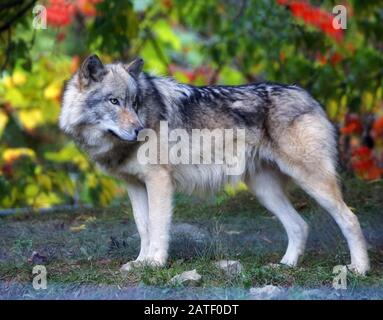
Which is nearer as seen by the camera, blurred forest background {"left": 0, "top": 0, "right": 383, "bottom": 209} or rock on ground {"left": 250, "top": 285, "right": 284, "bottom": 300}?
rock on ground {"left": 250, "top": 285, "right": 284, "bottom": 300}

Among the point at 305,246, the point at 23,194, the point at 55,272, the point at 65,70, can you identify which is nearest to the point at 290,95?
the point at 305,246

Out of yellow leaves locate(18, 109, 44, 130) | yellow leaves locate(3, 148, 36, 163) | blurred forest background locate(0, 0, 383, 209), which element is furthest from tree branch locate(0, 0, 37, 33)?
yellow leaves locate(18, 109, 44, 130)

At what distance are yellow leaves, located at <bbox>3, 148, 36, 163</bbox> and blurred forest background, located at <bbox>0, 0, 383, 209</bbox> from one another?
0.03 metres

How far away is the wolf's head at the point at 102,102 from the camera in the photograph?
605cm

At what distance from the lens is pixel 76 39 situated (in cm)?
1581

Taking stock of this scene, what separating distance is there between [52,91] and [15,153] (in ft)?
4.10

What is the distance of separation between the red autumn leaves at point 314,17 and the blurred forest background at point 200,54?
2 cm

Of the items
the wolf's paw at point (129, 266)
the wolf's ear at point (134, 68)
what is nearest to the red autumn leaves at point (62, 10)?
the wolf's ear at point (134, 68)

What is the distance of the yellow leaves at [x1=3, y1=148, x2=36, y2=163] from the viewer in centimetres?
1159

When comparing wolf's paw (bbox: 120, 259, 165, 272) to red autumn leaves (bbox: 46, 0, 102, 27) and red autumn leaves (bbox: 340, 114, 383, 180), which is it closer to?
red autumn leaves (bbox: 340, 114, 383, 180)

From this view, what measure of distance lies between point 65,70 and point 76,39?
3.20 m

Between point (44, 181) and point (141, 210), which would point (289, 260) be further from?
point (44, 181)

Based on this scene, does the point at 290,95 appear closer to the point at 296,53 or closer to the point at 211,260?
the point at 211,260
